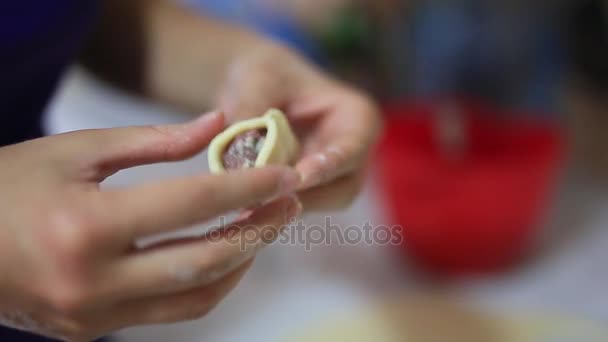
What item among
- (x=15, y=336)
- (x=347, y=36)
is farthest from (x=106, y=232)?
(x=347, y=36)

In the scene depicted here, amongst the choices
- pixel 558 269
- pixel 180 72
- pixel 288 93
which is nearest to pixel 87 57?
pixel 180 72

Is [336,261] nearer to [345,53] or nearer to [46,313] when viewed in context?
[345,53]

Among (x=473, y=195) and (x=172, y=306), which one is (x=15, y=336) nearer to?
(x=172, y=306)

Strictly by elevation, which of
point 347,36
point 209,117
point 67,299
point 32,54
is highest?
point 347,36

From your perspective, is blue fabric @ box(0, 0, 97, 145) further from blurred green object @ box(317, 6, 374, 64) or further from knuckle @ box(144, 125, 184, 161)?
blurred green object @ box(317, 6, 374, 64)

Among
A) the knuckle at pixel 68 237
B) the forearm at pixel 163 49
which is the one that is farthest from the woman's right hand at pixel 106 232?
the forearm at pixel 163 49

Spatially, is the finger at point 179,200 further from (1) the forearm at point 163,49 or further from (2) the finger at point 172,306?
(1) the forearm at point 163,49
